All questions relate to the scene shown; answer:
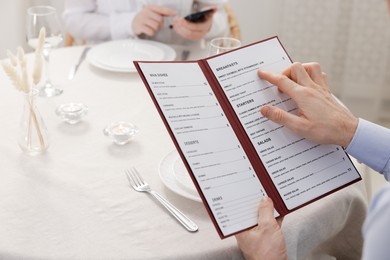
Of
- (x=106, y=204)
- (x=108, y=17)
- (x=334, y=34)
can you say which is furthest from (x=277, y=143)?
(x=334, y=34)

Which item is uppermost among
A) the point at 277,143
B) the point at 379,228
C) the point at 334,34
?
the point at 379,228

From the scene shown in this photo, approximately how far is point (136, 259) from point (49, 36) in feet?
2.73

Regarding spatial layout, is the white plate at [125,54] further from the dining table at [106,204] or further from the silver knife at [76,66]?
the dining table at [106,204]

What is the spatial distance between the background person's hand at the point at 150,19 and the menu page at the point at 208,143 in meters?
0.87

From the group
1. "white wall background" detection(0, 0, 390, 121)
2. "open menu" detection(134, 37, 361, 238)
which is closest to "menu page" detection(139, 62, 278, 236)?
"open menu" detection(134, 37, 361, 238)

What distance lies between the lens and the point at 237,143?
1114 millimetres

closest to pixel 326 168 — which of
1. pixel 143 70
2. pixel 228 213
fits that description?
pixel 228 213

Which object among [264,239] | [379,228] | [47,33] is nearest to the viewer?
[379,228]

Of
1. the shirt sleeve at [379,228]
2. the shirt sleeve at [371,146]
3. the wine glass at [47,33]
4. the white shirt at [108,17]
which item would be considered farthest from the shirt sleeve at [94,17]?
the shirt sleeve at [379,228]

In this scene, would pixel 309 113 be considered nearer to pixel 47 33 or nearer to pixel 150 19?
pixel 47 33

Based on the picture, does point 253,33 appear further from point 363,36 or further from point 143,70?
point 143,70

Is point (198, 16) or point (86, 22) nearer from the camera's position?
point (198, 16)

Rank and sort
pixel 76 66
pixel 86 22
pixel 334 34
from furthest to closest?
pixel 334 34 < pixel 86 22 < pixel 76 66

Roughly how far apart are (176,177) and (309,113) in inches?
12.1
